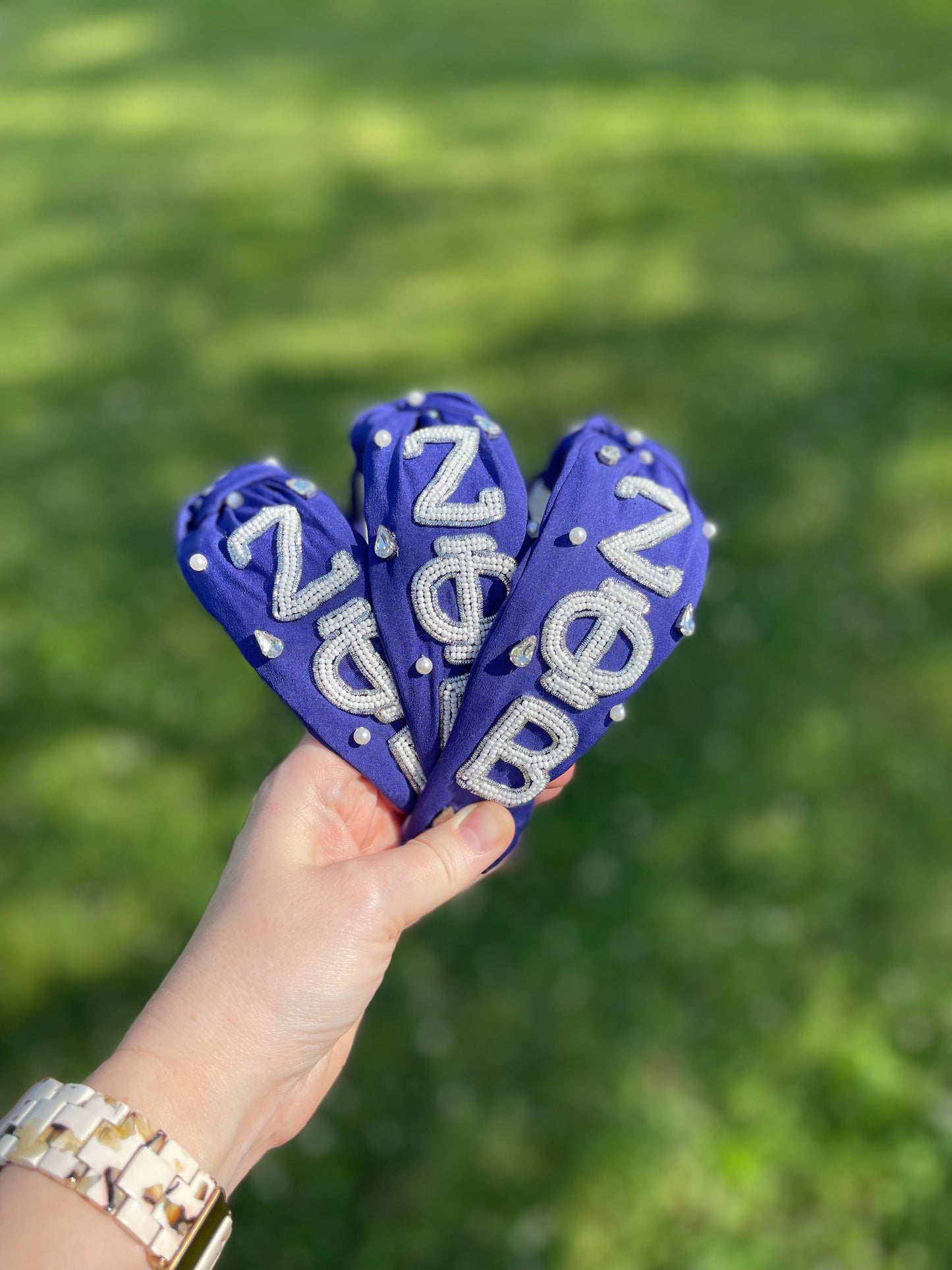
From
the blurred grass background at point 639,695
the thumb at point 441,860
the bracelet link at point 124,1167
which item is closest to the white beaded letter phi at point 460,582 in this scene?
the thumb at point 441,860

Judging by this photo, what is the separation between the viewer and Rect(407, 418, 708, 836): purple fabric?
78.0 inches

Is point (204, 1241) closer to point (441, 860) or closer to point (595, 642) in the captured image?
point (441, 860)

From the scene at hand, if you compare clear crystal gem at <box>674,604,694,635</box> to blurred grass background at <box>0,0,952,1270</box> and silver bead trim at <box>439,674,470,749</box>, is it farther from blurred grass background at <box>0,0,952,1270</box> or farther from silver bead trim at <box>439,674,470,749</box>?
blurred grass background at <box>0,0,952,1270</box>

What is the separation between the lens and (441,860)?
6.34 feet

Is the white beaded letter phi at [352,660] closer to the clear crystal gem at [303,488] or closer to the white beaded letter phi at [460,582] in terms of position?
the white beaded letter phi at [460,582]

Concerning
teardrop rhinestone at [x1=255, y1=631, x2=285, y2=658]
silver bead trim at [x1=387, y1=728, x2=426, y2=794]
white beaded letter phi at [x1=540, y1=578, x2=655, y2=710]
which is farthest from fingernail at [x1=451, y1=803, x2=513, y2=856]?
teardrop rhinestone at [x1=255, y1=631, x2=285, y2=658]

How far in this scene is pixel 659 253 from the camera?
7000 millimetres

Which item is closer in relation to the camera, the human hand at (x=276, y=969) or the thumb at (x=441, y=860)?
the human hand at (x=276, y=969)

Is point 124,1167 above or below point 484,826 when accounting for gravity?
above

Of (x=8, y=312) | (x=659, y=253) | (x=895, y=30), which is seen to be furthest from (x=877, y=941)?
(x=895, y=30)

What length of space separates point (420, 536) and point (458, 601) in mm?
144

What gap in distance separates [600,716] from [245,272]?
19.3 ft

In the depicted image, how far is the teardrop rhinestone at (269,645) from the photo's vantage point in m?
2.01

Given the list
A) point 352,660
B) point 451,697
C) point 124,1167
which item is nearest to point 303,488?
point 352,660
